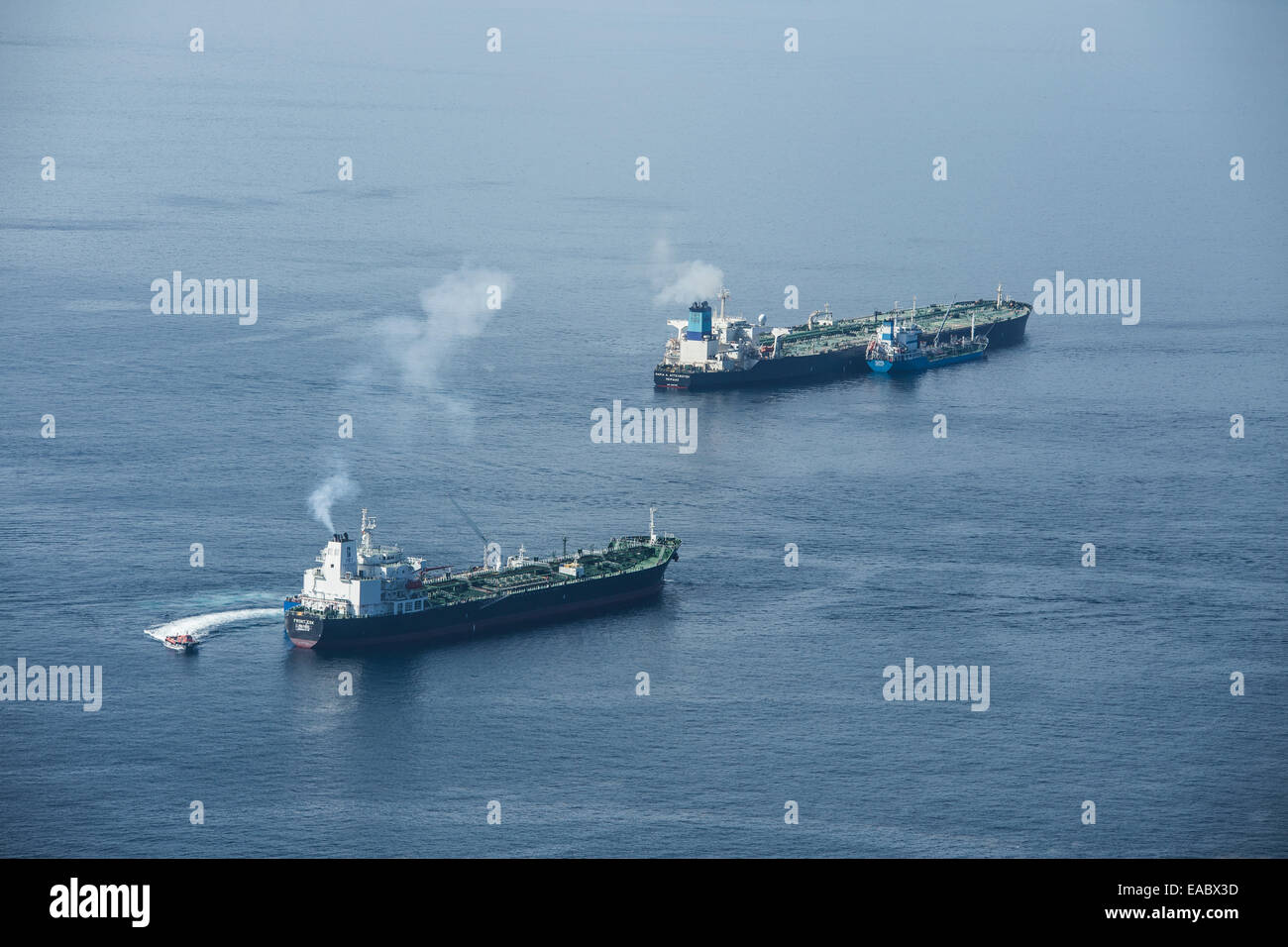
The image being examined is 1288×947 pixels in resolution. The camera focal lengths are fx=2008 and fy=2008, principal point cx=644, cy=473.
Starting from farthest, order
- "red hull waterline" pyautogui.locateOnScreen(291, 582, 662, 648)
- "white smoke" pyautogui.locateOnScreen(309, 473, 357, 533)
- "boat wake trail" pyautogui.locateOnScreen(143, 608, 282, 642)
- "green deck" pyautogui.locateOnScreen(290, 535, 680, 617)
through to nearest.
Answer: "white smoke" pyautogui.locateOnScreen(309, 473, 357, 533) → "green deck" pyautogui.locateOnScreen(290, 535, 680, 617) → "red hull waterline" pyautogui.locateOnScreen(291, 582, 662, 648) → "boat wake trail" pyautogui.locateOnScreen(143, 608, 282, 642)

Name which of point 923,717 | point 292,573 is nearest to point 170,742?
point 292,573

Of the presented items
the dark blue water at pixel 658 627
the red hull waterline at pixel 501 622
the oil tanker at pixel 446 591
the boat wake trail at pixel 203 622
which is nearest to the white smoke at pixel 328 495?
the dark blue water at pixel 658 627

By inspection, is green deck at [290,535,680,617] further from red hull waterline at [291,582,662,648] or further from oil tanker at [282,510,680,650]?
red hull waterline at [291,582,662,648]

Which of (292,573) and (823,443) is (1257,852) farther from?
(823,443)

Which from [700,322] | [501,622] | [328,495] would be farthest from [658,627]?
[700,322]

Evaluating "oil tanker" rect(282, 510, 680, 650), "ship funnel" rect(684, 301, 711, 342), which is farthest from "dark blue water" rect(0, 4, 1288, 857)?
"ship funnel" rect(684, 301, 711, 342)
